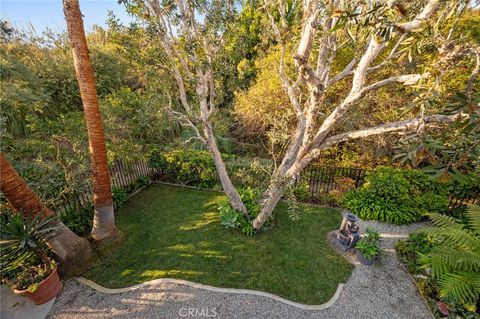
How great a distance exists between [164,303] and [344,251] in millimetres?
4425

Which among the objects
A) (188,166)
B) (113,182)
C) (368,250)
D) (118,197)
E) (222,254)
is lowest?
(222,254)

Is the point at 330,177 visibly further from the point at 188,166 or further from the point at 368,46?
the point at 188,166

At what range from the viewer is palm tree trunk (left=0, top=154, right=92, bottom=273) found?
386cm

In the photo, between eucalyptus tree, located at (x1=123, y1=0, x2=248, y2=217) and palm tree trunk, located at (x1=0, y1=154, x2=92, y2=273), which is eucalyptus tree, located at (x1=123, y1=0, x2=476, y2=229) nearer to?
eucalyptus tree, located at (x1=123, y1=0, x2=248, y2=217)

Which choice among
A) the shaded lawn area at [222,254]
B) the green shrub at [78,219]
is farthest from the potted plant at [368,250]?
the green shrub at [78,219]

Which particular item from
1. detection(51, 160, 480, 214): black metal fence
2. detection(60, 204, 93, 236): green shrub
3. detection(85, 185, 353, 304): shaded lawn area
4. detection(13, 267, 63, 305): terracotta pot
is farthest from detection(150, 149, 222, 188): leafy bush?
detection(13, 267, 63, 305): terracotta pot

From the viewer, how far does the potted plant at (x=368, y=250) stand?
4836 millimetres

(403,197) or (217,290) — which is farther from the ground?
(403,197)

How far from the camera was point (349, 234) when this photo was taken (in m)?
5.25

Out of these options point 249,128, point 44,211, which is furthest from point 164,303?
point 249,128

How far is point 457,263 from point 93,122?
8060mm

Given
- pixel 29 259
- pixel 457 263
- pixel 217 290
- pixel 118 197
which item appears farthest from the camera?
pixel 118 197

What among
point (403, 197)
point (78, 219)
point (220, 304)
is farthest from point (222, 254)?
point (403, 197)

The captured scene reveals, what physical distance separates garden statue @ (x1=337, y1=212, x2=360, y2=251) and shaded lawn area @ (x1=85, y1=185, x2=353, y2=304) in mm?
392
